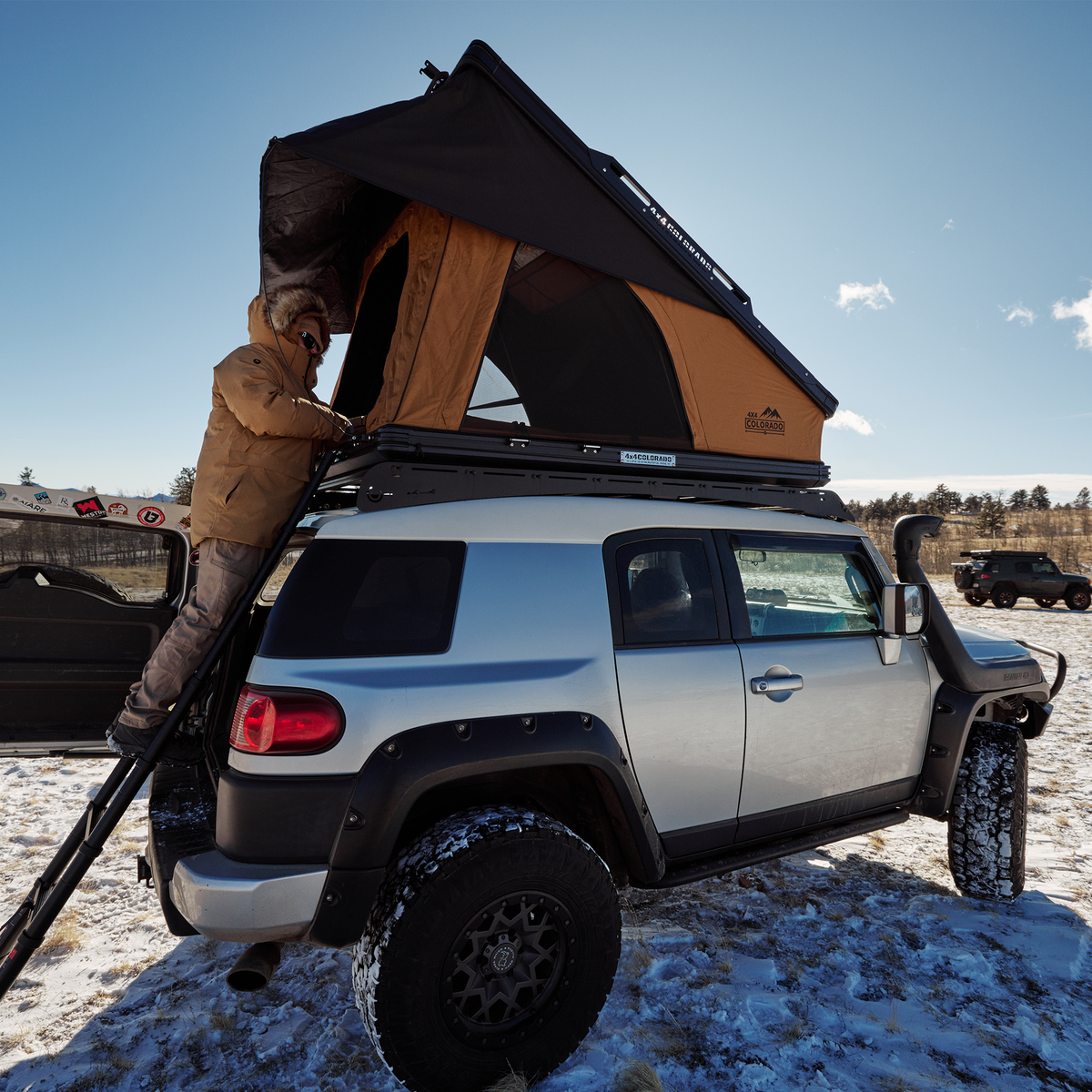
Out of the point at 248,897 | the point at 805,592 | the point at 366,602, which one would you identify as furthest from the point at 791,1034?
the point at 366,602

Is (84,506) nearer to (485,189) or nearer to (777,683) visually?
(485,189)

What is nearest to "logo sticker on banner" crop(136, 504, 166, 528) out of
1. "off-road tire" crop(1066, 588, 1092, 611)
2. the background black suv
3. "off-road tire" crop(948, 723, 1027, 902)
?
"off-road tire" crop(948, 723, 1027, 902)

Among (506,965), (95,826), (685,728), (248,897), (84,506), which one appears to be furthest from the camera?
(84,506)

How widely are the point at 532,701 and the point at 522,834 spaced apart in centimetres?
41

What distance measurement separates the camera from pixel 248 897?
1880mm

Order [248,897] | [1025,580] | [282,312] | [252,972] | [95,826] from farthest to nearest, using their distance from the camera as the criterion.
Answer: [1025,580] < [282,312] < [95,826] < [252,972] < [248,897]

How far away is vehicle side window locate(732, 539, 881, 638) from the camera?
3.00 meters

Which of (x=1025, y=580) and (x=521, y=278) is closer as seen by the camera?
(x=521, y=278)

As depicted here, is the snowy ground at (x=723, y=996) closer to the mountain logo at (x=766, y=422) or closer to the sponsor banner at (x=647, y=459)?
the sponsor banner at (x=647, y=459)

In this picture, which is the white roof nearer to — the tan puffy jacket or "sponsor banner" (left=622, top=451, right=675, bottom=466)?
"sponsor banner" (left=622, top=451, right=675, bottom=466)

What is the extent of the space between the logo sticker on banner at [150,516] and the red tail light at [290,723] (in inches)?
110

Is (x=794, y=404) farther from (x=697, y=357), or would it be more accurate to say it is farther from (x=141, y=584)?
(x=141, y=584)

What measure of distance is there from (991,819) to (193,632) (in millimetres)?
3855

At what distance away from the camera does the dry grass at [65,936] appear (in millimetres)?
2893
